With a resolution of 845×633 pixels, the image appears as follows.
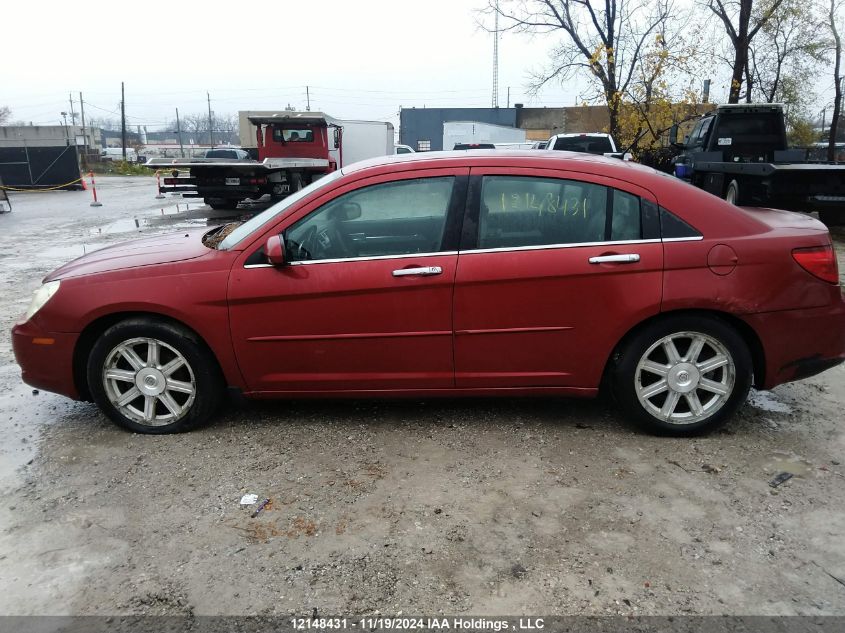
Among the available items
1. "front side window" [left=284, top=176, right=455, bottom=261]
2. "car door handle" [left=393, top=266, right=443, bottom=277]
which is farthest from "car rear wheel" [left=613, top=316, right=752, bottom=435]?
"front side window" [left=284, top=176, right=455, bottom=261]

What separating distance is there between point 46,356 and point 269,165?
42.5 feet

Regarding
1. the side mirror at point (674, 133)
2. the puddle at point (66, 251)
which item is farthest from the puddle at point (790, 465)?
the side mirror at point (674, 133)

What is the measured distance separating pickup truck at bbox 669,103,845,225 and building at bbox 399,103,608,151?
145ft

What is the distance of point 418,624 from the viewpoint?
7.54 ft

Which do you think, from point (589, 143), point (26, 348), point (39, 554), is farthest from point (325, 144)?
point (39, 554)

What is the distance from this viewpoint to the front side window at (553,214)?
355 cm

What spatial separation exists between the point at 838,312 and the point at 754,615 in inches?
79.3

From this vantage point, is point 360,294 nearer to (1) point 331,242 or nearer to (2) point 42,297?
(1) point 331,242

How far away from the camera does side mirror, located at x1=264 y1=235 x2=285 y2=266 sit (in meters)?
3.52

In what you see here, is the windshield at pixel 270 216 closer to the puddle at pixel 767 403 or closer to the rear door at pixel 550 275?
the rear door at pixel 550 275

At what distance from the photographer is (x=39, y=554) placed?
2738 mm

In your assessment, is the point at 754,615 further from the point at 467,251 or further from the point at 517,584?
the point at 467,251

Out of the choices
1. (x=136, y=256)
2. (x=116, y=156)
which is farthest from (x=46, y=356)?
(x=116, y=156)

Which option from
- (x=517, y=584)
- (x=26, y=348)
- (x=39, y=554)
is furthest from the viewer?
(x=26, y=348)
